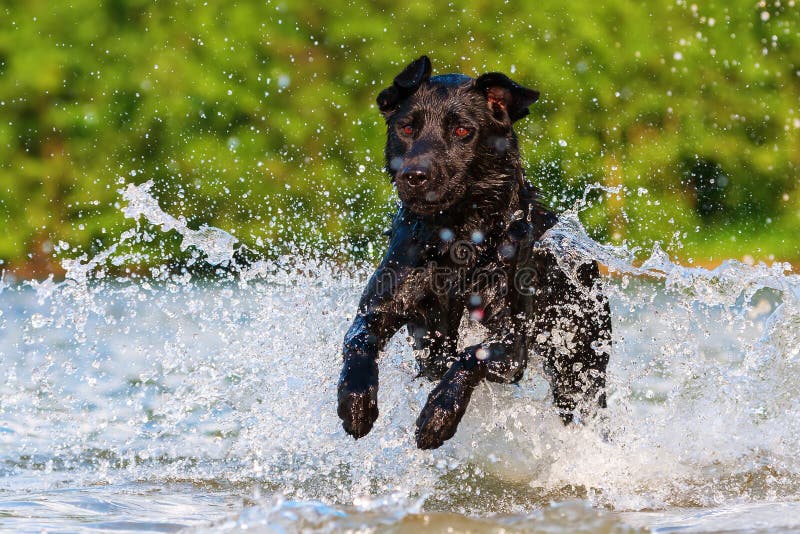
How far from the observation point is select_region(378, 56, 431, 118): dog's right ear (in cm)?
421

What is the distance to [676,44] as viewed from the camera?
15.8m

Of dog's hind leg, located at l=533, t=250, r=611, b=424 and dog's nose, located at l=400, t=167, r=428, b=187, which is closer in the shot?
dog's nose, located at l=400, t=167, r=428, b=187

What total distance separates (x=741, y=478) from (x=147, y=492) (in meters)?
2.49

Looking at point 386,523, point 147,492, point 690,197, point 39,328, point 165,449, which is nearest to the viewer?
point 386,523

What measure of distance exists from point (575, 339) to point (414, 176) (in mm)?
1386

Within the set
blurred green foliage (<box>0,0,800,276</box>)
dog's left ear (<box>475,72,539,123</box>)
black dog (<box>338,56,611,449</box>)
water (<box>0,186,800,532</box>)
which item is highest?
blurred green foliage (<box>0,0,800,276</box>)

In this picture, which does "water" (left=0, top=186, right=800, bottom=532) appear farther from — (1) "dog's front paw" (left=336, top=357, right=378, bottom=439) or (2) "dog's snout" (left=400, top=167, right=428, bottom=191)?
(2) "dog's snout" (left=400, top=167, right=428, bottom=191)

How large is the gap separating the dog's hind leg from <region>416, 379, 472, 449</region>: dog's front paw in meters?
1.01

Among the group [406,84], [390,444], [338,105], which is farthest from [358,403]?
[338,105]

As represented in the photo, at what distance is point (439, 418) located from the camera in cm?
368

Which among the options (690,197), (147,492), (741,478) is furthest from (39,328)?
(690,197)

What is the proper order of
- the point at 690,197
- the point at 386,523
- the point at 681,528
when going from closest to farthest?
the point at 386,523 < the point at 681,528 < the point at 690,197

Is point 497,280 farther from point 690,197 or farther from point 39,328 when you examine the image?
point 690,197

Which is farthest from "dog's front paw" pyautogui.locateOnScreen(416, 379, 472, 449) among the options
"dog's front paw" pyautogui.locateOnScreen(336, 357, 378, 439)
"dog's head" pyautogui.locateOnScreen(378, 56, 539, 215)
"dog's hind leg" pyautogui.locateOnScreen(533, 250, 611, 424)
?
"dog's hind leg" pyautogui.locateOnScreen(533, 250, 611, 424)
